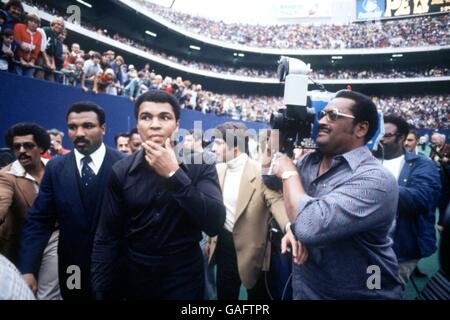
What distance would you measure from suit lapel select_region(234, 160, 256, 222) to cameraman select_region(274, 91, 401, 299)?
75 cm

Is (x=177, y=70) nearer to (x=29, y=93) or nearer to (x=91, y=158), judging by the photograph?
(x=29, y=93)

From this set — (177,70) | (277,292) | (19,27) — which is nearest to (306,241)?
(277,292)

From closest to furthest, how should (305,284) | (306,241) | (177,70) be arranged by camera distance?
1. (306,241)
2. (305,284)
3. (177,70)

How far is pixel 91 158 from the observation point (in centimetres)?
175

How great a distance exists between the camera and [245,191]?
6.75 feet

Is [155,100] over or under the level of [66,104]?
under

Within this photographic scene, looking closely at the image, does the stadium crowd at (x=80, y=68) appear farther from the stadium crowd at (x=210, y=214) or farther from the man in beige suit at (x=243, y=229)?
the man in beige suit at (x=243, y=229)

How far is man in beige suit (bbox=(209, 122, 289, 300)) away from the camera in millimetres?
A: 1968

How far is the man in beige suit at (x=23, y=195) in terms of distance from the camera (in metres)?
1.68

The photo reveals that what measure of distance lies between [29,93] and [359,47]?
73.0 ft

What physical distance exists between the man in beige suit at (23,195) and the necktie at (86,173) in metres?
0.43

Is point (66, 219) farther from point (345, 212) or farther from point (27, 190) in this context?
point (345, 212)

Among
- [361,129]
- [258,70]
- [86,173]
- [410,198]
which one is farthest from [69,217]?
[258,70]

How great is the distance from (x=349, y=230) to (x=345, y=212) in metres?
0.08
